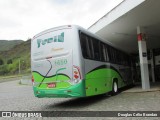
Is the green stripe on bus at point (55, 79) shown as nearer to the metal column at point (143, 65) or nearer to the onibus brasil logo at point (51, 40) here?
the onibus brasil logo at point (51, 40)

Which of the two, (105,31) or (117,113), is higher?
(105,31)

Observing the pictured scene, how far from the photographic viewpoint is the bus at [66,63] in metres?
9.92

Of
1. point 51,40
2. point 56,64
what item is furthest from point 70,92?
point 51,40

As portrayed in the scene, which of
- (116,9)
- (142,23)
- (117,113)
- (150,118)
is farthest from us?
(142,23)

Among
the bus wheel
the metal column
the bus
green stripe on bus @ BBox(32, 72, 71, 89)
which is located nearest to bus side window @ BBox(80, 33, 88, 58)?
the bus

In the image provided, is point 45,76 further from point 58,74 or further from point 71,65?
point 71,65

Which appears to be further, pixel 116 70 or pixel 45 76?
pixel 116 70

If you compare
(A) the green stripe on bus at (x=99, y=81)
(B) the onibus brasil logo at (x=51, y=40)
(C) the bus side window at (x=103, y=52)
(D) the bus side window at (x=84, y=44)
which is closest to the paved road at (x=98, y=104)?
(A) the green stripe on bus at (x=99, y=81)

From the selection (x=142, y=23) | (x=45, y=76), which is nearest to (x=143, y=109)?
(x=45, y=76)

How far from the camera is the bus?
32.6 feet

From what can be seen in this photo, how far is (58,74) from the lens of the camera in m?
10.2

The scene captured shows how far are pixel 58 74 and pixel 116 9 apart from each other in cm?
616

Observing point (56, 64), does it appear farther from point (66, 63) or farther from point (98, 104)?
point (98, 104)

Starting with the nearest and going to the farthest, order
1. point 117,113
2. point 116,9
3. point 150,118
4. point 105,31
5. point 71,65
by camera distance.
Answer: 1. point 150,118
2. point 117,113
3. point 71,65
4. point 116,9
5. point 105,31
